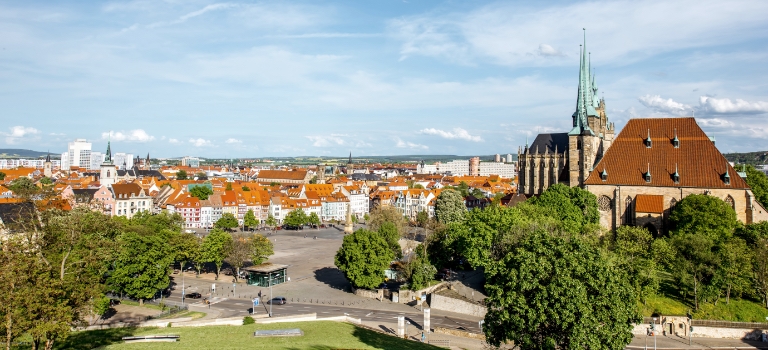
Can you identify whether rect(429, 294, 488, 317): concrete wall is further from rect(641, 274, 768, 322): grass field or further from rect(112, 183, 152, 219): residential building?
rect(112, 183, 152, 219): residential building

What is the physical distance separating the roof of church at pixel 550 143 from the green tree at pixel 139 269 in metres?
55.7

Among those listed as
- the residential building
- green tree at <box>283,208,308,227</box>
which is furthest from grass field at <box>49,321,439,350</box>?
the residential building

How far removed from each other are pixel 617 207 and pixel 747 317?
25.5 m

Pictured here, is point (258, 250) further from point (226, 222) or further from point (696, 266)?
point (696, 266)

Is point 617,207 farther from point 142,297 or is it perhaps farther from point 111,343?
point 111,343

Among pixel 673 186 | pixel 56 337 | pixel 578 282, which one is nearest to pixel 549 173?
pixel 673 186

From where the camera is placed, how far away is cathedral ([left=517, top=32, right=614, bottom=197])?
76.3m

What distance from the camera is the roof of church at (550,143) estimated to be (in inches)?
3307

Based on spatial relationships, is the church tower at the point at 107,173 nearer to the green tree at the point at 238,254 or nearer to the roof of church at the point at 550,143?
the green tree at the point at 238,254

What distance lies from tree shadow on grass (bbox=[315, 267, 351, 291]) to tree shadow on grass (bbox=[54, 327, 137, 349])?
80.4 ft

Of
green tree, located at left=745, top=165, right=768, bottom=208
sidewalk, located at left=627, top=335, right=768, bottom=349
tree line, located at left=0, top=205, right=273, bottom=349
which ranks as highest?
green tree, located at left=745, top=165, right=768, bottom=208

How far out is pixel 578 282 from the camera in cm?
2469

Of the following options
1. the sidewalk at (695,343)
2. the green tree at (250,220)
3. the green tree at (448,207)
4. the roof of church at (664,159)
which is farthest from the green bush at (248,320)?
the green tree at (250,220)

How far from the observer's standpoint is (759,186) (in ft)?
250
